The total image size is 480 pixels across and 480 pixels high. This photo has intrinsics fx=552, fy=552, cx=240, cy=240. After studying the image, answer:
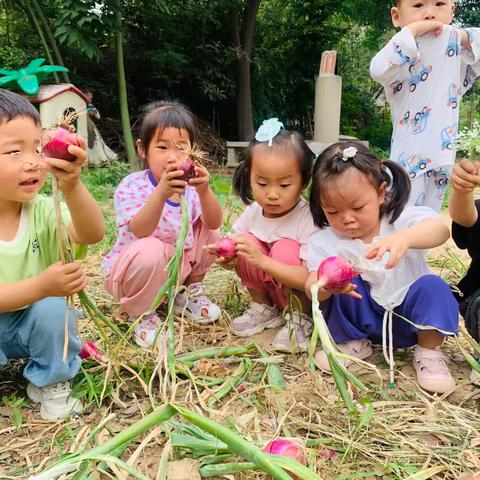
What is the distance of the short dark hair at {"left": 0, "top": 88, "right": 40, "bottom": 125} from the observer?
4.52 feet

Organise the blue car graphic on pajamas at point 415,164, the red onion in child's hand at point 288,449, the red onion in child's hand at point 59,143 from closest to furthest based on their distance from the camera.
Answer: the red onion in child's hand at point 288,449 < the red onion in child's hand at point 59,143 < the blue car graphic on pajamas at point 415,164

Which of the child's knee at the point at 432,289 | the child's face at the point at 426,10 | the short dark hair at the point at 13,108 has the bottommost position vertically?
the child's knee at the point at 432,289

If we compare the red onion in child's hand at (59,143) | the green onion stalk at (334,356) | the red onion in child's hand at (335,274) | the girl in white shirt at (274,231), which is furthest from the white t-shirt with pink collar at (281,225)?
the red onion in child's hand at (59,143)

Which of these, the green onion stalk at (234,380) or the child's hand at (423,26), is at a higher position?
the child's hand at (423,26)

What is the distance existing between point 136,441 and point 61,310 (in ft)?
1.31

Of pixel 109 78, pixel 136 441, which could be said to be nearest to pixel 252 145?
pixel 136 441

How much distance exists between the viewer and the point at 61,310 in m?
1.47

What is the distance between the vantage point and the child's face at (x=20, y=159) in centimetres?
137

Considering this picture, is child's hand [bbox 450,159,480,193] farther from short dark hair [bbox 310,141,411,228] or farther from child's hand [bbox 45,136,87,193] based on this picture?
child's hand [bbox 45,136,87,193]

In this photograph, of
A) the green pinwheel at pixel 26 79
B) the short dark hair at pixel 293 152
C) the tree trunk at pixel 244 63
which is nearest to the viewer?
the short dark hair at pixel 293 152

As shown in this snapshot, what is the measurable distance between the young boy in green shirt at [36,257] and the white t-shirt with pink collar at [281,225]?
2.10 feet

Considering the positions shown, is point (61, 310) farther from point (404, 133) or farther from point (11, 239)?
point (404, 133)

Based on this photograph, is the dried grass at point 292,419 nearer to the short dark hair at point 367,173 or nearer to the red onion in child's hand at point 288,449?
the red onion in child's hand at point 288,449

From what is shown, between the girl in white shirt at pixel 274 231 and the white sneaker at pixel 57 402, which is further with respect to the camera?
the girl in white shirt at pixel 274 231
